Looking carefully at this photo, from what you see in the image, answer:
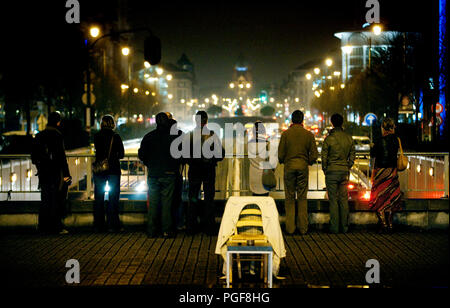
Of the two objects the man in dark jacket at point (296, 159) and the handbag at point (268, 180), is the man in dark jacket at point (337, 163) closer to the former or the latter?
the man in dark jacket at point (296, 159)

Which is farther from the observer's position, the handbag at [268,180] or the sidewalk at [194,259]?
the handbag at [268,180]

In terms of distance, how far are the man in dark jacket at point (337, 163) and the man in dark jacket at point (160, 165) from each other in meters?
2.67

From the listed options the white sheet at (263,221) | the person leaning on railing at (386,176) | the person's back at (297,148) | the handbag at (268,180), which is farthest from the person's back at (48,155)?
the person leaning on railing at (386,176)

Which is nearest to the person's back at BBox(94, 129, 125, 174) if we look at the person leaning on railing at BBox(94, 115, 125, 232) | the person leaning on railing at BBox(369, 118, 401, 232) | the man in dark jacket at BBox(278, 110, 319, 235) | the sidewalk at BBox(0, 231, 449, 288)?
the person leaning on railing at BBox(94, 115, 125, 232)

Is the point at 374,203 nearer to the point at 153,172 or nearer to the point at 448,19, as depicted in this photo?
the point at 153,172

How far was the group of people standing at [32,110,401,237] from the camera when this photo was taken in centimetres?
1083

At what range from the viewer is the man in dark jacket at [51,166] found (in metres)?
11.1

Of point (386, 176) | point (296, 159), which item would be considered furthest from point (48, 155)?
point (386, 176)

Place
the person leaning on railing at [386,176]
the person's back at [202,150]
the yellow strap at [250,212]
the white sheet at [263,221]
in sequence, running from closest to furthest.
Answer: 1. the white sheet at [263,221]
2. the yellow strap at [250,212]
3. the person's back at [202,150]
4. the person leaning on railing at [386,176]

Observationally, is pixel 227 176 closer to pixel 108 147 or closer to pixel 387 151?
pixel 108 147

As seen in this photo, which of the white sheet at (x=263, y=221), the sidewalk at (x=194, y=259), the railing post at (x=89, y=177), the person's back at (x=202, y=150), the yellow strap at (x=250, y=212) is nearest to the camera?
the white sheet at (x=263, y=221)

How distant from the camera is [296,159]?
11.0m

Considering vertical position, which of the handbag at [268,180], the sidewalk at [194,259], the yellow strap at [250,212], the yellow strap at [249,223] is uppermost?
the handbag at [268,180]

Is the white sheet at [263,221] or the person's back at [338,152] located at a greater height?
the person's back at [338,152]
